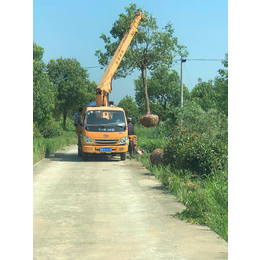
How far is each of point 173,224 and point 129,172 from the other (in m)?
6.59

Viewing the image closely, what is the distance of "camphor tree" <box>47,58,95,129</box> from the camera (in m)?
49.1

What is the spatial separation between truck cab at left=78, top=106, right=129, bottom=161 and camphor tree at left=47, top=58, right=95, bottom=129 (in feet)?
107

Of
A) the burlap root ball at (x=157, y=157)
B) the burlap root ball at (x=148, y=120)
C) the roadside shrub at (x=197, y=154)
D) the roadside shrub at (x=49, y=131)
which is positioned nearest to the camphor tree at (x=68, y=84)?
the roadside shrub at (x=49, y=131)

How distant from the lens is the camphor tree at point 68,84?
49.1 meters

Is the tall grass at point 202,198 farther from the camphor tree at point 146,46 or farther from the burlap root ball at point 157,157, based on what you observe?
the camphor tree at point 146,46

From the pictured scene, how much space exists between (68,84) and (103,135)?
34088 mm

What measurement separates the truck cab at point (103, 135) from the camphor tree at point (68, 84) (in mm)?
32626

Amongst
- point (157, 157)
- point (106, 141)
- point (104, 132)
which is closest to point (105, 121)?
point (104, 132)

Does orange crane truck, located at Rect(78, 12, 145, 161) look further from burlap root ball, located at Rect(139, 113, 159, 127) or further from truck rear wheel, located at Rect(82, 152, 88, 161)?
burlap root ball, located at Rect(139, 113, 159, 127)

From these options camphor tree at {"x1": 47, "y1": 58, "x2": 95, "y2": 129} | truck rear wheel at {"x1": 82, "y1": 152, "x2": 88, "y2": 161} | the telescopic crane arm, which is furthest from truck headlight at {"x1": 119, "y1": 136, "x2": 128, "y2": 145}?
camphor tree at {"x1": 47, "y1": 58, "x2": 95, "y2": 129}

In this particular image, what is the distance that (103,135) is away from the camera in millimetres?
16266

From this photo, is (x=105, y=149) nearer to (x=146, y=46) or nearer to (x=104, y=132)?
(x=104, y=132)

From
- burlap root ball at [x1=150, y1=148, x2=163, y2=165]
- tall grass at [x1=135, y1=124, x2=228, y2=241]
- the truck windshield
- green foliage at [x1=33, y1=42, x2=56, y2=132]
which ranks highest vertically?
green foliage at [x1=33, y1=42, x2=56, y2=132]
